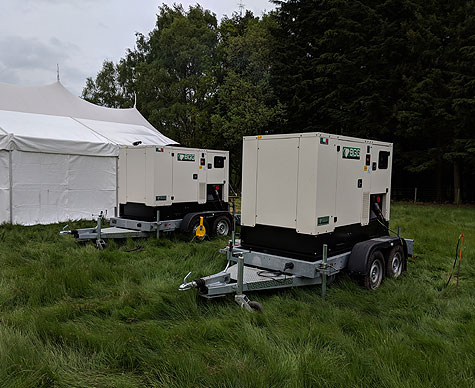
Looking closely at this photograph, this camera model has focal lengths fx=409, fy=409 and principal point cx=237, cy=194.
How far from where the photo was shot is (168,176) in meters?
10.0

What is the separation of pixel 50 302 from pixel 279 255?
321 cm

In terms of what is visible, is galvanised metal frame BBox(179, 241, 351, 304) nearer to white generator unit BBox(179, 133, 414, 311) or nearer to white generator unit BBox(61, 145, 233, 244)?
white generator unit BBox(179, 133, 414, 311)

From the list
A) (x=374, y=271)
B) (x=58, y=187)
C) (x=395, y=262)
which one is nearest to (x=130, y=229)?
(x=58, y=187)

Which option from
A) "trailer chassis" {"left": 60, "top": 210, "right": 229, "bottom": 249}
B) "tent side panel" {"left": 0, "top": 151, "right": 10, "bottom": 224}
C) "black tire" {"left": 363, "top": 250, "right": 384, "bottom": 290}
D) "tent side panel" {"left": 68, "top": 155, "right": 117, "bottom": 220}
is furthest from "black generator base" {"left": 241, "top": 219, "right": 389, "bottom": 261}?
"tent side panel" {"left": 68, "top": 155, "right": 117, "bottom": 220}

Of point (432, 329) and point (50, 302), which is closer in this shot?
point (432, 329)

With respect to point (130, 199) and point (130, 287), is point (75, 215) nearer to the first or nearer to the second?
point (130, 199)

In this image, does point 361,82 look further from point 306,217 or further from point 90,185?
point 306,217

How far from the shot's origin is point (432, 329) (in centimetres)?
459

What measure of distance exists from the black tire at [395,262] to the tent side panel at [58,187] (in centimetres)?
1033

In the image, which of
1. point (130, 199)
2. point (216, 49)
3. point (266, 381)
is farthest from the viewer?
point (216, 49)

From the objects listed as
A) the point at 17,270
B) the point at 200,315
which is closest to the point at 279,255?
the point at 200,315

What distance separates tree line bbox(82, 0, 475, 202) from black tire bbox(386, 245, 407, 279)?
49.1ft

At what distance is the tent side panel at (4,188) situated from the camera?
11.8m

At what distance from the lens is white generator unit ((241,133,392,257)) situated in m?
5.71
